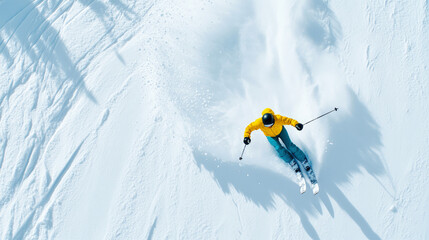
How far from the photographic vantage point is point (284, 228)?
550 cm

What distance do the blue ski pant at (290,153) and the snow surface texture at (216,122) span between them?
0.73ft

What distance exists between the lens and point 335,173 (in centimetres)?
553

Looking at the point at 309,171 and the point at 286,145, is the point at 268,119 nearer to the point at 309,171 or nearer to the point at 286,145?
the point at 286,145

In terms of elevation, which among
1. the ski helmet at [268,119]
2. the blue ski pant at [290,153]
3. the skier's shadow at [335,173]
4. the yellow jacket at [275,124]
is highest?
the ski helmet at [268,119]

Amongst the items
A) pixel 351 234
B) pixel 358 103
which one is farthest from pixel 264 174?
pixel 358 103

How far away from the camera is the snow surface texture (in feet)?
18.0

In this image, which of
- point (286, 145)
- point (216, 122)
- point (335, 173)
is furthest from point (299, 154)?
point (216, 122)

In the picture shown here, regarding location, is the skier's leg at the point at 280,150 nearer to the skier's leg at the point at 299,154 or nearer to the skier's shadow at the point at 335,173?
the skier's leg at the point at 299,154

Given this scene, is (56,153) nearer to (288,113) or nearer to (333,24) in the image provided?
(288,113)

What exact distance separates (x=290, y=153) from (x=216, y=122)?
155 cm

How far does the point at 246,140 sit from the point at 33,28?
5.51 meters

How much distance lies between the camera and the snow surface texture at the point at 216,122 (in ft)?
18.0

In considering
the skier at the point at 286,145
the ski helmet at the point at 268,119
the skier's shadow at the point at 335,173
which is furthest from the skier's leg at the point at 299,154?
the ski helmet at the point at 268,119

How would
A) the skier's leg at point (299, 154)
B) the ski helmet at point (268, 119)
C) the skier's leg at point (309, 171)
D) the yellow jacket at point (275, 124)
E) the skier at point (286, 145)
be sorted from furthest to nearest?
the skier's leg at point (309, 171), the skier's leg at point (299, 154), the skier at point (286, 145), the yellow jacket at point (275, 124), the ski helmet at point (268, 119)
